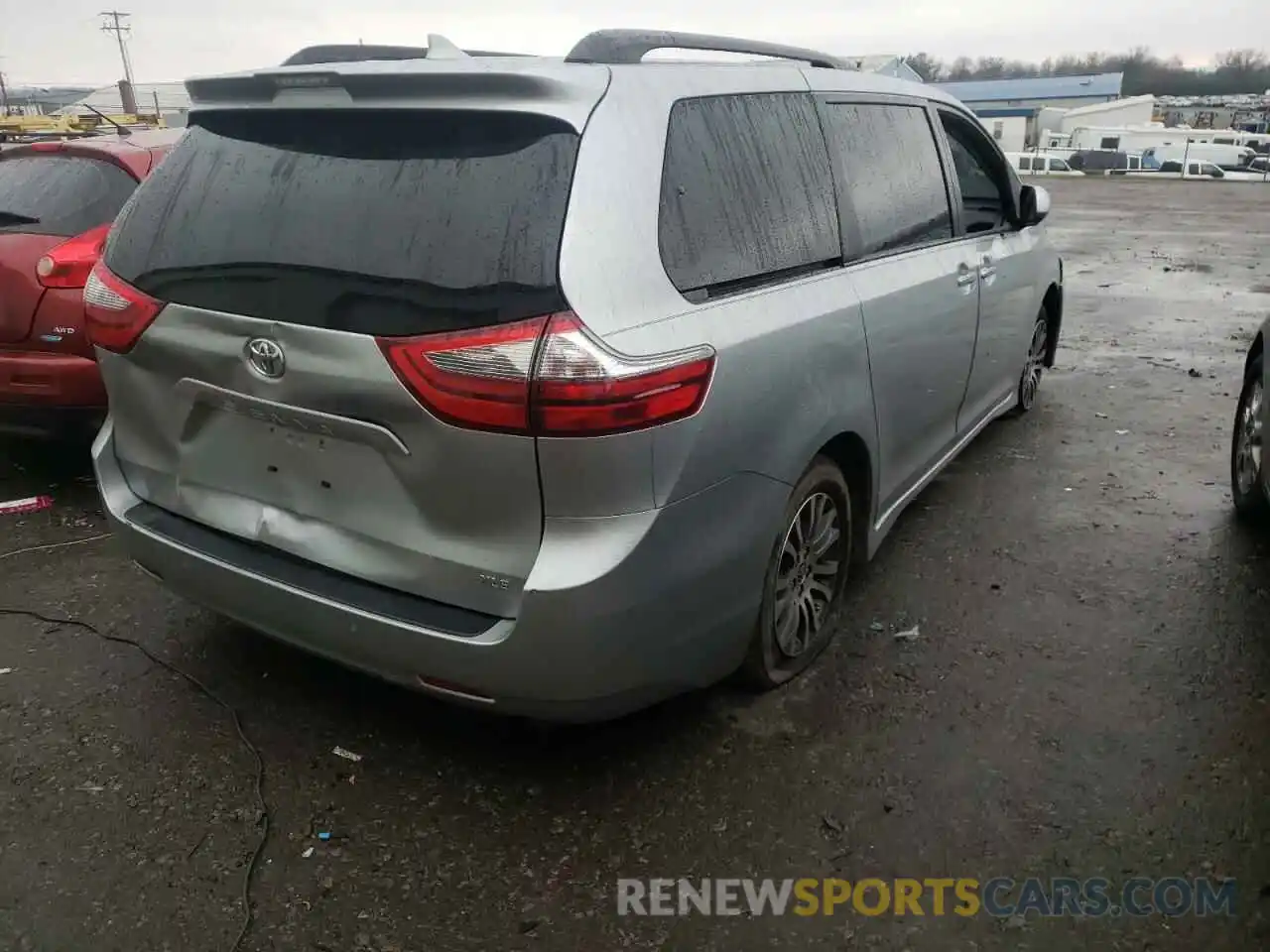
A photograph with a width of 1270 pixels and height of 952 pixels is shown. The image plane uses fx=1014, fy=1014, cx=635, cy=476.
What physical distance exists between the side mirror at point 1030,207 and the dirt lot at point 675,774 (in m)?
1.69

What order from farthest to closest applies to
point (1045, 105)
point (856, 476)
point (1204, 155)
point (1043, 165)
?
point (1045, 105) < point (1204, 155) < point (1043, 165) < point (856, 476)

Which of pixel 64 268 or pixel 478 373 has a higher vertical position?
pixel 64 268

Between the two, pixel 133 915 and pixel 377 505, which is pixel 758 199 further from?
pixel 133 915

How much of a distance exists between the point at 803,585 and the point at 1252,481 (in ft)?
8.01

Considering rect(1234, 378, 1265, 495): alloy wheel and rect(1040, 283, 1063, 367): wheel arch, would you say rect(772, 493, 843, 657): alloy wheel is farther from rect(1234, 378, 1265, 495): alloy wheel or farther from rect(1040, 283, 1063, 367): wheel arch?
rect(1040, 283, 1063, 367): wheel arch

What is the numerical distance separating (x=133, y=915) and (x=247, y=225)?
1.65m

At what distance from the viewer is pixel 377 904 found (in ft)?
7.74

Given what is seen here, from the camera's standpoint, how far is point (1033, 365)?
6.03 meters

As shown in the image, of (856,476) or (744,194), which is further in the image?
(856,476)

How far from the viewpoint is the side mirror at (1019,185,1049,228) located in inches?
196

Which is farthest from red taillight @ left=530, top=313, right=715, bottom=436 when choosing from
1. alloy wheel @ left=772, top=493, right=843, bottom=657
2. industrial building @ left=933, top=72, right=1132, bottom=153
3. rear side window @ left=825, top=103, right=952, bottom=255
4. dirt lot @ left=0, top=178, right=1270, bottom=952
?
industrial building @ left=933, top=72, right=1132, bottom=153

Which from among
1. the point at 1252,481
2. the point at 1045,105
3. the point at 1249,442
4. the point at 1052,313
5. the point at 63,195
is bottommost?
the point at 1252,481

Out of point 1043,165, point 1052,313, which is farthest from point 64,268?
point 1043,165

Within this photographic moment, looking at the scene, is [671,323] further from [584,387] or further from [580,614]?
[580,614]
